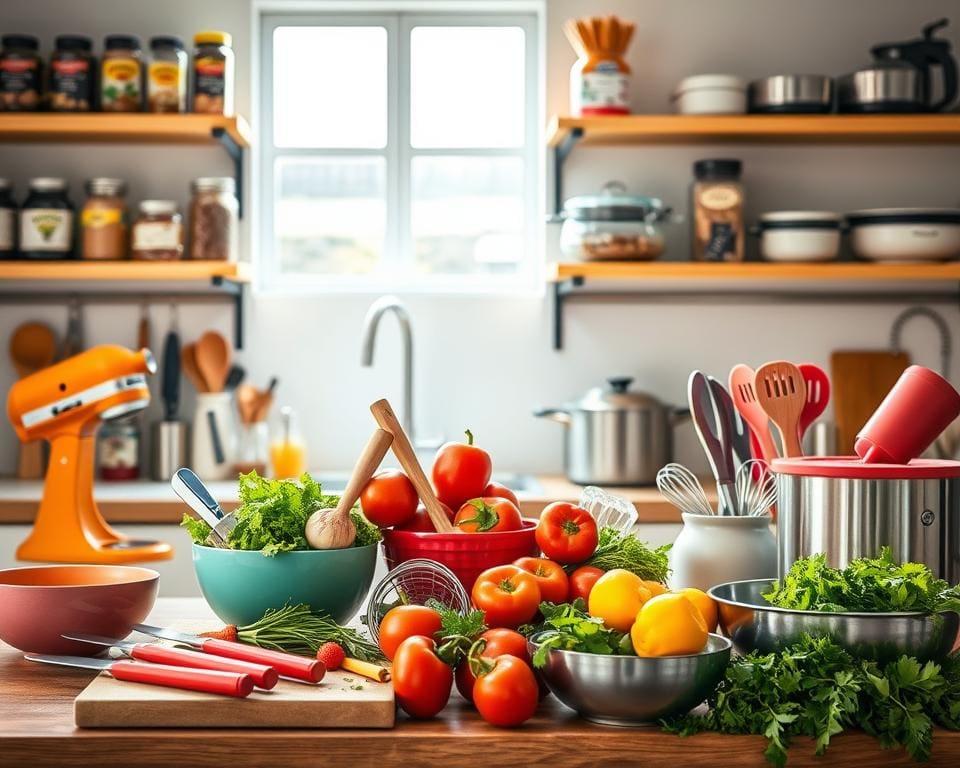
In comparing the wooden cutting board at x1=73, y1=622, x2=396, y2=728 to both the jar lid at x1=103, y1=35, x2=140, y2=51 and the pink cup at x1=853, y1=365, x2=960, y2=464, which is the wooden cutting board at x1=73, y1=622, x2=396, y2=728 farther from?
the jar lid at x1=103, y1=35, x2=140, y2=51

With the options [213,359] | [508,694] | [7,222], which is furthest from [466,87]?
[508,694]

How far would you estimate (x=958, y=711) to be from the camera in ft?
A: 3.51

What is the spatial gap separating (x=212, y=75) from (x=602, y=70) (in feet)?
3.28

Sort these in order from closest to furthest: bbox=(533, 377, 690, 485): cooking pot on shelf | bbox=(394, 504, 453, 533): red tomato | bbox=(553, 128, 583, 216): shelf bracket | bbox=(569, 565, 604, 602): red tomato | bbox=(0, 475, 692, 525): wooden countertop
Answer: bbox=(569, 565, 604, 602): red tomato, bbox=(394, 504, 453, 533): red tomato, bbox=(0, 475, 692, 525): wooden countertop, bbox=(533, 377, 690, 485): cooking pot on shelf, bbox=(553, 128, 583, 216): shelf bracket

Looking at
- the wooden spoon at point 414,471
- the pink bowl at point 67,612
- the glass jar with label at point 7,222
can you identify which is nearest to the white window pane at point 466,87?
the glass jar with label at point 7,222

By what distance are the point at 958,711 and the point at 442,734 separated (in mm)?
464

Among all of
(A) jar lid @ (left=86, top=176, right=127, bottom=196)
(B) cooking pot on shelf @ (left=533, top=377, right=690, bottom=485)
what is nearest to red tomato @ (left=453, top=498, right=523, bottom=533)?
(B) cooking pot on shelf @ (left=533, top=377, right=690, bottom=485)

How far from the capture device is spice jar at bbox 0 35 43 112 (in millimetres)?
3062

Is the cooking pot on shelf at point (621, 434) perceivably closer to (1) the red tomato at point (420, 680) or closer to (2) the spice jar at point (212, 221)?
(2) the spice jar at point (212, 221)

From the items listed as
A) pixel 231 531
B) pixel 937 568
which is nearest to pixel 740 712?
pixel 937 568

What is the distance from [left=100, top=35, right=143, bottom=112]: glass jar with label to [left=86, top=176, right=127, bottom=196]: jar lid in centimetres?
18

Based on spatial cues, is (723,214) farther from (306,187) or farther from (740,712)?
(740,712)

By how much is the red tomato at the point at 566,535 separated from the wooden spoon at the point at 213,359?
2.12 m

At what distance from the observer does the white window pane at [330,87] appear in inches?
A: 136
